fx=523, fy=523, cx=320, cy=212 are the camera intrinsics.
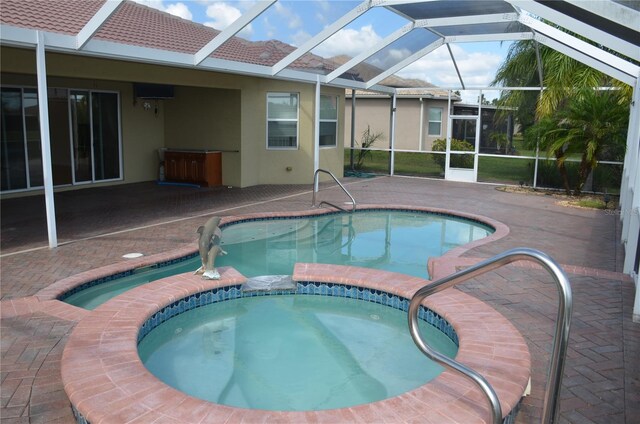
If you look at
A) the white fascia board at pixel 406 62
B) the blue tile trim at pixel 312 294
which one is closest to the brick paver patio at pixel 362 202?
the blue tile trim at pixel 312 294

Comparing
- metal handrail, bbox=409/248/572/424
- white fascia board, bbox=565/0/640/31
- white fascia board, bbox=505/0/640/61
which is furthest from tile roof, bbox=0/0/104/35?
metal handrail, bbox=409/248/572/424

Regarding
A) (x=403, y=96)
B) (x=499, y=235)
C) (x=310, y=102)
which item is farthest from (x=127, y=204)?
(x=403, y=96)

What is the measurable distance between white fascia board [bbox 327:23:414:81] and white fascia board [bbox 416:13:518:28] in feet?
1.21

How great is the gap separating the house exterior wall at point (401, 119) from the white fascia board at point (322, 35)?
11.3m

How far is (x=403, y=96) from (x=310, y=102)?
31.3ft

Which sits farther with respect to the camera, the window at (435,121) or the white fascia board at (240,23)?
the window at (435,121)

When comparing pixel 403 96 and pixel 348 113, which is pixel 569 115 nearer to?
pixel 403 96

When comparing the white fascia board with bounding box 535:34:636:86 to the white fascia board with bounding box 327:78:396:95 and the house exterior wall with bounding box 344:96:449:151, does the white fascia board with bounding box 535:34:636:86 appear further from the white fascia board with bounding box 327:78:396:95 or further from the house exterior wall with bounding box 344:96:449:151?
the house exterior wall with bounding box 344:96:449:151

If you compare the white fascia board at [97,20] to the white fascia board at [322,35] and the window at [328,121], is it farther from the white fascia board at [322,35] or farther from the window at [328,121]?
the window at [328,121]

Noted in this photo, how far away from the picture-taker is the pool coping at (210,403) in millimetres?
3389

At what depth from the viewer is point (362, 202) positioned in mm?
12500

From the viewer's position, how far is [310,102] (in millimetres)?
15445

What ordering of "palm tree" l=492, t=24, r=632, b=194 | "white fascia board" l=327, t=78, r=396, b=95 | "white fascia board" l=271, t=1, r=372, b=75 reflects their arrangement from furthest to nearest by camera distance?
"white fascia board" l=327, t=78, r=396, b=95
"palm tree" l=492, t=24, r=632, b=194
"white fascia board" l=271, t=1, r=372, b=75

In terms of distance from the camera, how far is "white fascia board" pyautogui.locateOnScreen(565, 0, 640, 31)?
5.33 m
